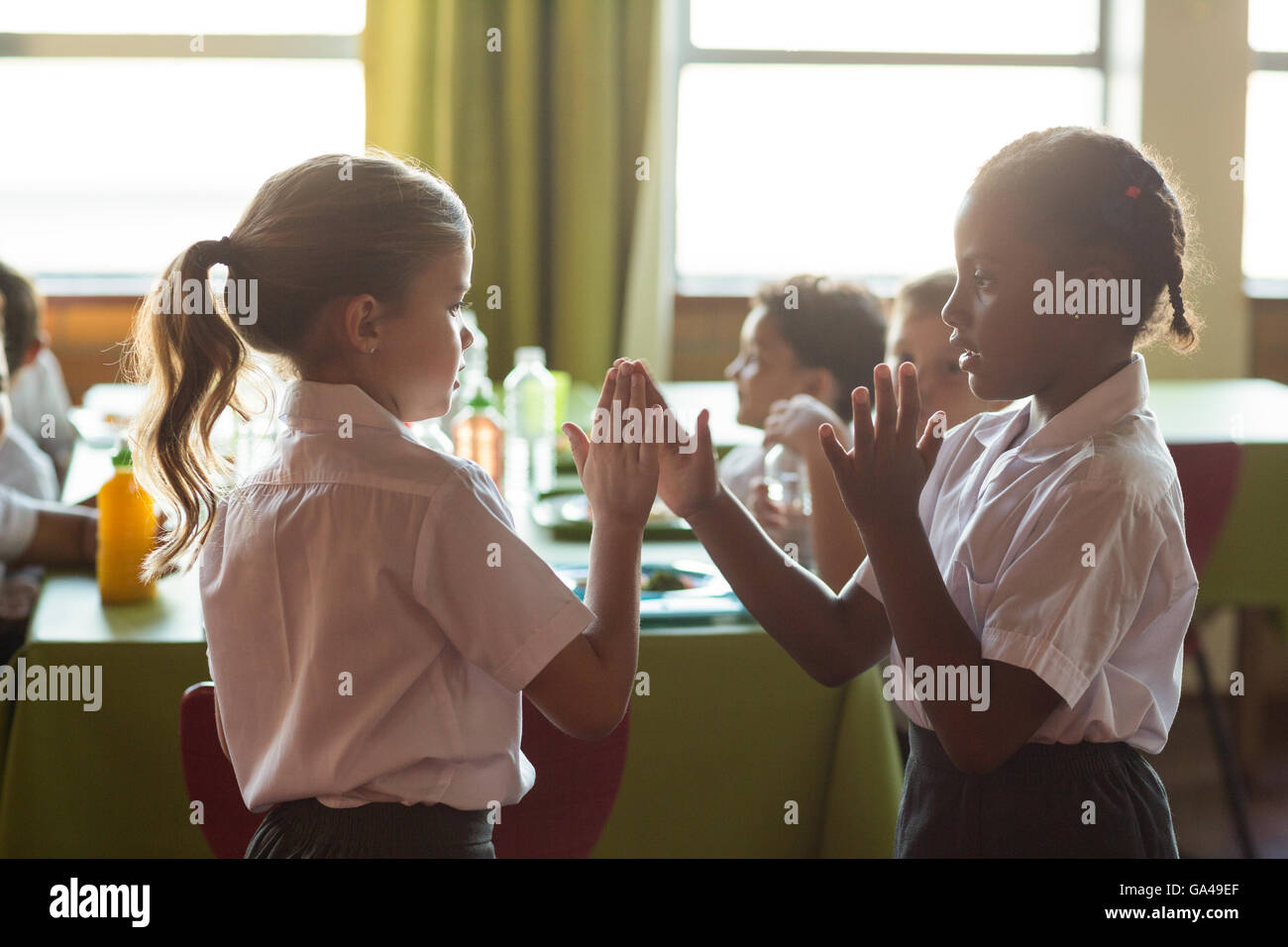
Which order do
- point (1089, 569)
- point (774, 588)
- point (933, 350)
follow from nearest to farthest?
point (1089, 569) < point (774, 588) < point (933, 350)

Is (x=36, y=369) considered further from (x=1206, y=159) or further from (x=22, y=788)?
(x=1206, y=159)

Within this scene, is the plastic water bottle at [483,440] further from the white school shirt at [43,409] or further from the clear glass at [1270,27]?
the clear glass at [1270,27]

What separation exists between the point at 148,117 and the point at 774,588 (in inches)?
143

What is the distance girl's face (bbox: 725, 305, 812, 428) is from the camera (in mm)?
2238

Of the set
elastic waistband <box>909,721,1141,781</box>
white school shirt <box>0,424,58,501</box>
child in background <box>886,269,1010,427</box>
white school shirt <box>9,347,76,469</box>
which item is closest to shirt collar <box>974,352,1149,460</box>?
elastic waistband <box>909,721,1141,781</box>

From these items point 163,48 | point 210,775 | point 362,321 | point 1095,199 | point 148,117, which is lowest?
point 210,775

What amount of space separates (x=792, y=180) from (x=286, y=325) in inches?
134

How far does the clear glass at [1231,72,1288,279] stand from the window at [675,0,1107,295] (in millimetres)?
483

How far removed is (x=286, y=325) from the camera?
3.47 ft

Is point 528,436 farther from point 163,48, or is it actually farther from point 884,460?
point 163,48

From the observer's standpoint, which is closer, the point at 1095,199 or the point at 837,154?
the point at 1095,199

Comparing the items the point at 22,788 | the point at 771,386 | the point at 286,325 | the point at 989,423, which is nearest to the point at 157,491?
the point at 286,325

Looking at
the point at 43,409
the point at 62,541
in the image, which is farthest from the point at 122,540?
the point at 43,409

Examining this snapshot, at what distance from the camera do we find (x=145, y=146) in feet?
13.7
